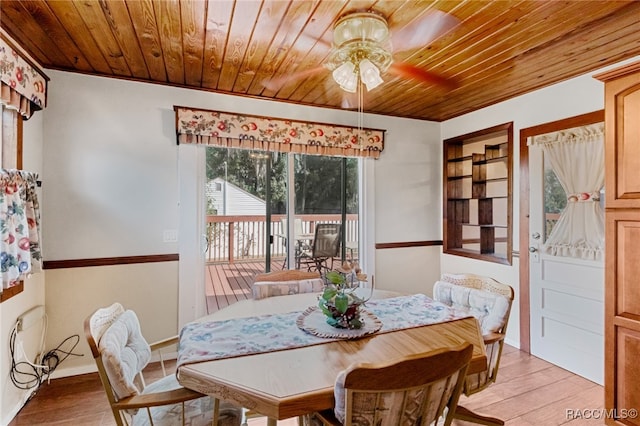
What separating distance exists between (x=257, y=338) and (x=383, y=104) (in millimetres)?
2803

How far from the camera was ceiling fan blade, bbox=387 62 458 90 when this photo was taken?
2527 millimetres

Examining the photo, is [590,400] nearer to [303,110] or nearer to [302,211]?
[302,211]

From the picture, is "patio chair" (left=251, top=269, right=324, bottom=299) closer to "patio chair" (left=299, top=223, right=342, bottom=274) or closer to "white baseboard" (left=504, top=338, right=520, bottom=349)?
"patio chair" (left=299, top=223, right=342, bottom=274)

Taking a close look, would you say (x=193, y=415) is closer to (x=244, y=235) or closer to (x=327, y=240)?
(x=244, y=235)

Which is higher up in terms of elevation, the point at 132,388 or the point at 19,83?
the point at 19,83

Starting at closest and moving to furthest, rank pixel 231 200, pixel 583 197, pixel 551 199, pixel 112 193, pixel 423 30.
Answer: pixel 423 30, pixel 583 197, pixel 112 193, pixel 551 199, pixel 231 200

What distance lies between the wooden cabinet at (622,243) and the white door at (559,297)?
26.4 inches

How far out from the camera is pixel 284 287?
7.86 feet

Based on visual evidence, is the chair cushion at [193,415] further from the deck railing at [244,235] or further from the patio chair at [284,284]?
the deck railing at [244,235]

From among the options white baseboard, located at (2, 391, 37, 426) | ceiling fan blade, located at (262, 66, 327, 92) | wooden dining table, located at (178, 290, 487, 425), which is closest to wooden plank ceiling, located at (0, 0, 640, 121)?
ceiling fan blade, located at (262, 66, 327, 92)

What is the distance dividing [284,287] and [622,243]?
2.18 meters

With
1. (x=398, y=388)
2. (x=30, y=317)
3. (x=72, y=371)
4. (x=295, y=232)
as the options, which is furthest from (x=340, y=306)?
(x=72, y=371)

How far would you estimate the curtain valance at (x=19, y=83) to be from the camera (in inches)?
74.9

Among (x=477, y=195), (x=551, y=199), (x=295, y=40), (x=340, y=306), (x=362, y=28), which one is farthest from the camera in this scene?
(x=477, y=195)
